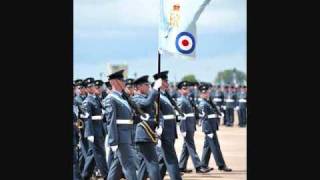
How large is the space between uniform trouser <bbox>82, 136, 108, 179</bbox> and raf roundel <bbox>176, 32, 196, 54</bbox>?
291 centimetres

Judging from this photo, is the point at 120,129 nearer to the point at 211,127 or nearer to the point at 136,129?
the point at 136,129

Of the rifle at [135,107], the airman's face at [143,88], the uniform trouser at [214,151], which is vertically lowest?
the uniform trouser at [214,151]

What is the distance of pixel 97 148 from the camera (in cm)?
1125

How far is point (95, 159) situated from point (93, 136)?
42 centimetres

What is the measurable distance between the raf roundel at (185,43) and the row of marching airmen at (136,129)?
0.59 m

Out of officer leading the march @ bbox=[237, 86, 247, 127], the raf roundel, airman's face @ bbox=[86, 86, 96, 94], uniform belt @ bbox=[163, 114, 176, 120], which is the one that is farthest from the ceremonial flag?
officer leading the march @ bbox=[237, 86, 247, 127]

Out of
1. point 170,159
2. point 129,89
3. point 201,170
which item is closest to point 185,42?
point 170,159

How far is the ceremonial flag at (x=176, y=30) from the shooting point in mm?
8391

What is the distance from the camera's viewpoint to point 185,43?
878 cm

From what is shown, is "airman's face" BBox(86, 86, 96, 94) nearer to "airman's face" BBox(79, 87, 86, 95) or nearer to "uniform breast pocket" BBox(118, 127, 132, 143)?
"airman's face" BBox(79, 87, 86, 95)

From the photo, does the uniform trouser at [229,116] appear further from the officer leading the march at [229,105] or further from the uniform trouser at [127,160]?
the uniform trouser at [127,160]

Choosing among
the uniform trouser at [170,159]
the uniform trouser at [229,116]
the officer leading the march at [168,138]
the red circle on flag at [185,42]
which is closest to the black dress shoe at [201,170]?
the officer leading the march at [168,138]
